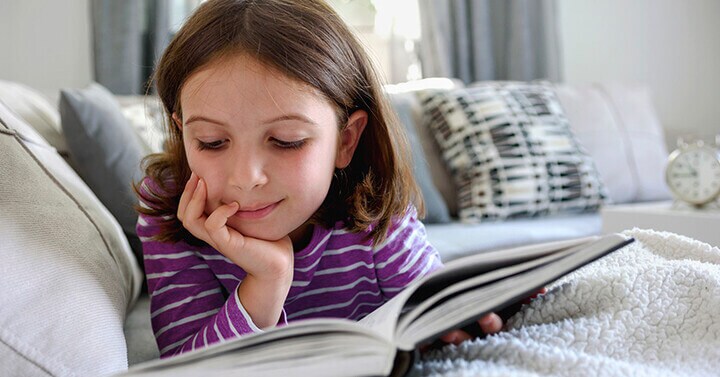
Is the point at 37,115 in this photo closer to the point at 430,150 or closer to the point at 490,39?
the point at 430,150

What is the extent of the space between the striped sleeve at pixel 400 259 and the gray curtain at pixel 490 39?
109 inches

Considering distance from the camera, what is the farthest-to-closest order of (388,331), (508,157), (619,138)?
(619,138) → (508,157) → (388,331)

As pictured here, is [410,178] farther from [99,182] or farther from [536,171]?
[536,171]

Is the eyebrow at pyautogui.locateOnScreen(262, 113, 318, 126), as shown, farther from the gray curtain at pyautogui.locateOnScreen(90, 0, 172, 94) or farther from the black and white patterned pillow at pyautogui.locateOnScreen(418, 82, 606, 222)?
the gray curtain at pyautogui.locateOnScreen(90, 0, 172, 94)

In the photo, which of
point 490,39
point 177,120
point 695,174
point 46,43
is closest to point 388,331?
point 177,120

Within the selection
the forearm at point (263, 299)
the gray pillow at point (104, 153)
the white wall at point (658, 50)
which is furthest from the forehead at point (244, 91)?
the white wall at point (658, 50)

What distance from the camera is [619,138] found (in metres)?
2.91

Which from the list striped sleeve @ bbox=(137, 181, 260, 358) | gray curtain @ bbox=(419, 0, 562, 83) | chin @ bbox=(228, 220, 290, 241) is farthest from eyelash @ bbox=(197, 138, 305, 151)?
gray curtain @ bbox=(419, 0, 562, 83)

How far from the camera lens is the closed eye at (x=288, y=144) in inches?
35.4

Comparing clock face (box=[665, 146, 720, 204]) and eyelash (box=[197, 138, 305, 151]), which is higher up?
eyelash (box=[197, 138, 305, 151])

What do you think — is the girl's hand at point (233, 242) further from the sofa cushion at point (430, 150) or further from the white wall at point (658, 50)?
the white wall at point (658, 50)

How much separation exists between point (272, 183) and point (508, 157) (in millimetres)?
1722

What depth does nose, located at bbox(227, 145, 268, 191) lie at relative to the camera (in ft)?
2.86

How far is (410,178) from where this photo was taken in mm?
1160
